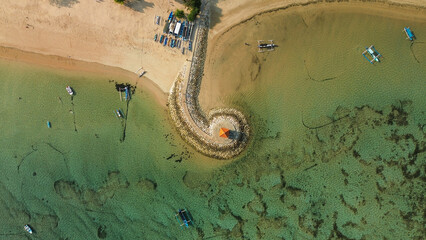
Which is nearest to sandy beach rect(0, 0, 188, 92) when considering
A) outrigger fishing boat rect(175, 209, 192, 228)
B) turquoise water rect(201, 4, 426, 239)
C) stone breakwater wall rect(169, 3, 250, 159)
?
stone breakwater wall rect(169, 3, 250, 159)

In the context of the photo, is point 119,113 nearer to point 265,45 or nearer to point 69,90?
point 69,90

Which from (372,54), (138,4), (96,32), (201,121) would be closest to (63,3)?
(96,32)

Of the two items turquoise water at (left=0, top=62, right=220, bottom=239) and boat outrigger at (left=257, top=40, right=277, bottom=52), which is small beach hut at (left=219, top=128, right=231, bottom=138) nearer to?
turquoise water at (left=0, top=62, right=220, bottom=239)

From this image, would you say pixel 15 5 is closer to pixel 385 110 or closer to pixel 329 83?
pixel 329 83

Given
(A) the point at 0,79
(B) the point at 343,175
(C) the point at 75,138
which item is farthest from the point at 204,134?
(A) the point at 0,79

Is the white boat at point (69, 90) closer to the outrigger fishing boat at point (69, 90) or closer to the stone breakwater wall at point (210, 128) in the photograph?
the outrigger fishing boat at point (69, 90)

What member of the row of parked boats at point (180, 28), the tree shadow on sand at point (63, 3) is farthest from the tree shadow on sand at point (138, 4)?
the tree shadow on sand at point (63, 3)

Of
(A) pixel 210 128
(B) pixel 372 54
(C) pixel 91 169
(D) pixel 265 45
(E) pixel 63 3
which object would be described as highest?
(B) pixel 372 54
